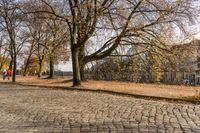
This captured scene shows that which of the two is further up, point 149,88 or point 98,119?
point 149,88

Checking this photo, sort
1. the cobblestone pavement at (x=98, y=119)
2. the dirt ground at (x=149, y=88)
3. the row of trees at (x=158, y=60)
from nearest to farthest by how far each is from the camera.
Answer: the cobblestone pavement at (x=98, y=119) < the dirt ground at (x=149, y=88) < the row of trees at (x=158, y=60)

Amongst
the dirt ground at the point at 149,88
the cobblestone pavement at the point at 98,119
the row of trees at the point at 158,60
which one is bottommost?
the cobblestone pavement at the point at 98,119

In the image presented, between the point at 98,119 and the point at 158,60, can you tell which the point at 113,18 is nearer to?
the point at 158,60

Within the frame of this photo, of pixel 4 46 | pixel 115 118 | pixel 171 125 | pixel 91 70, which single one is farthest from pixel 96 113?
pixel 4 46

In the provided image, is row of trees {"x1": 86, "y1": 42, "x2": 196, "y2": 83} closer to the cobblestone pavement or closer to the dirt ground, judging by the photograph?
the dirt ground

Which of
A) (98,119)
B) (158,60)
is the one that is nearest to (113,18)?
(158,60)

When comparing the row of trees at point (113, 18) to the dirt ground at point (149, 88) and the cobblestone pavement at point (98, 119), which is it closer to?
the dirt ground at point (149, 88)

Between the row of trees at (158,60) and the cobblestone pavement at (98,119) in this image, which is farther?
the row of trees at (158,60)

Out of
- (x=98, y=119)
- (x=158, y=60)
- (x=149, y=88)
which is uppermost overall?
(x=158, y=60)

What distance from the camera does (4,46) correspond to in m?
63.5

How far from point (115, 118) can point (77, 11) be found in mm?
15260

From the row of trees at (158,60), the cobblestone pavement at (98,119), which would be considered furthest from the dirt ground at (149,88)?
the cobblestone pavement at (98,119)

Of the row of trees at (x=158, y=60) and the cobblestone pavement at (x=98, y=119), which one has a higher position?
the row of trees at (x=158, y=60)

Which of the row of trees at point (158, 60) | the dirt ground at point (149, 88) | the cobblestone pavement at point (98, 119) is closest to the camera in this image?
the cobblestone pavement at point (98, 119)
